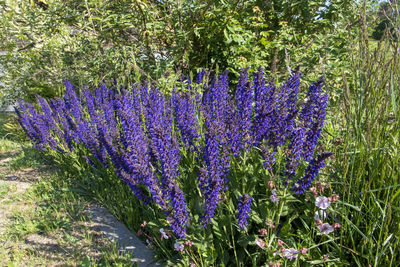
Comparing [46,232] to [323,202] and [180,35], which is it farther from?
[180,35]

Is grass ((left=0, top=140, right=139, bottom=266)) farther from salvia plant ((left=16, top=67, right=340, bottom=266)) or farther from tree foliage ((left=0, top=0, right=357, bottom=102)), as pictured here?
tree foliage ((left=0, top=0, right=357, bottom=102))

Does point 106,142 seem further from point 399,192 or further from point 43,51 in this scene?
point 43,51

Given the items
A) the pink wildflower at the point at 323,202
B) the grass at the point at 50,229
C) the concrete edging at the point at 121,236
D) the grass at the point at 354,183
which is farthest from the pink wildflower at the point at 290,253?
Result: the grass at the point at 50,229

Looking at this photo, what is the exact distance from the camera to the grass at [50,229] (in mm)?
2465

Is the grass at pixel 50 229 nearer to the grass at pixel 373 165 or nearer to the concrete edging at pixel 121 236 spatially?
the concrete edging at pixel 121 236

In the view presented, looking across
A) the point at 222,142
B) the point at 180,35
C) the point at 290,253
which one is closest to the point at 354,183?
the point at 290,253

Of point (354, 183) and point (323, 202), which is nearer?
point (323, 202)

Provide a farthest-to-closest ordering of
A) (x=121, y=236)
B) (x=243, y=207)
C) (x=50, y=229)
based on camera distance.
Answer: (x=50, y=229), (x=121, y=236), (x=243, y=207)

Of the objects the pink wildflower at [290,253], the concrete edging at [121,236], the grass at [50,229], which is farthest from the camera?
the grass at [50,229]

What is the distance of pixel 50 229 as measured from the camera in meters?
2.87

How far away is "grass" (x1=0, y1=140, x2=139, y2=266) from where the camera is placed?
246 centimetres

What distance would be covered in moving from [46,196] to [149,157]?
7.05 ft

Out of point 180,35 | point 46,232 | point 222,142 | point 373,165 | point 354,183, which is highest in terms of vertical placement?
point 180,35

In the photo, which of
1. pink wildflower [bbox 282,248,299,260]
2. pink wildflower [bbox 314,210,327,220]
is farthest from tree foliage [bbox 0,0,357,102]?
pink wildflower [bbox 282,248,299,260]
